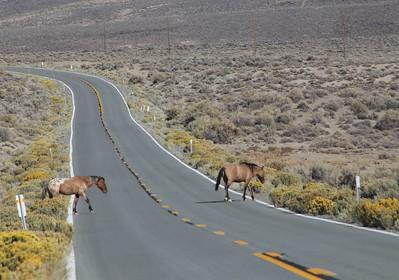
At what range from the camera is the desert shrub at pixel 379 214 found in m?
12.7

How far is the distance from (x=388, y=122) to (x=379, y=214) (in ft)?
114

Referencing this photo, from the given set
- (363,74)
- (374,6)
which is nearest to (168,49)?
(374,6)

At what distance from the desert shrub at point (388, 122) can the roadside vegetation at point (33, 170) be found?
77.9 feet

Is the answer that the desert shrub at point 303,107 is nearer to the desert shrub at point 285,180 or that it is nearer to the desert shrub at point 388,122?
the desert shrub at point 388,122

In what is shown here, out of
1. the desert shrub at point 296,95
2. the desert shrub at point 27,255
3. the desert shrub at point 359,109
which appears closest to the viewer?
the desert shrub at point 27,255

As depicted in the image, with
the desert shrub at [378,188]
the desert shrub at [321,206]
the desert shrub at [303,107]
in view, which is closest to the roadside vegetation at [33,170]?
the desert shrub at [321,206]

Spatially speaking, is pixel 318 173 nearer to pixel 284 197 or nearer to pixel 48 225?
pixel 284 197

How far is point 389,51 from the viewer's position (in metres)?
94.2

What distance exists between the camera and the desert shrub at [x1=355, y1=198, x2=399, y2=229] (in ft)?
41.5

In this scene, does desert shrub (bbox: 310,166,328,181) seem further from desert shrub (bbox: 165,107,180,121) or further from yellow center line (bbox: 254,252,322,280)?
desert shrub (bbox: 165,107,180,121)

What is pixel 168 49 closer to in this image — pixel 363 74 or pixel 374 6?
pixel 374 6

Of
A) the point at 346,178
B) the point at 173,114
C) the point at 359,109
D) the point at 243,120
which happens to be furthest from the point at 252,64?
the point at 346,178

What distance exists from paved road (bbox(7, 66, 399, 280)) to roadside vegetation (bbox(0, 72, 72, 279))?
880 mm

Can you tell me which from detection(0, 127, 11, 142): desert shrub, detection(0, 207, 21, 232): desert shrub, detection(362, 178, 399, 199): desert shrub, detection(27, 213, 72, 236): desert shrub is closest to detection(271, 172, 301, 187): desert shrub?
detection(362, 178, 399, 199): desert shrub
